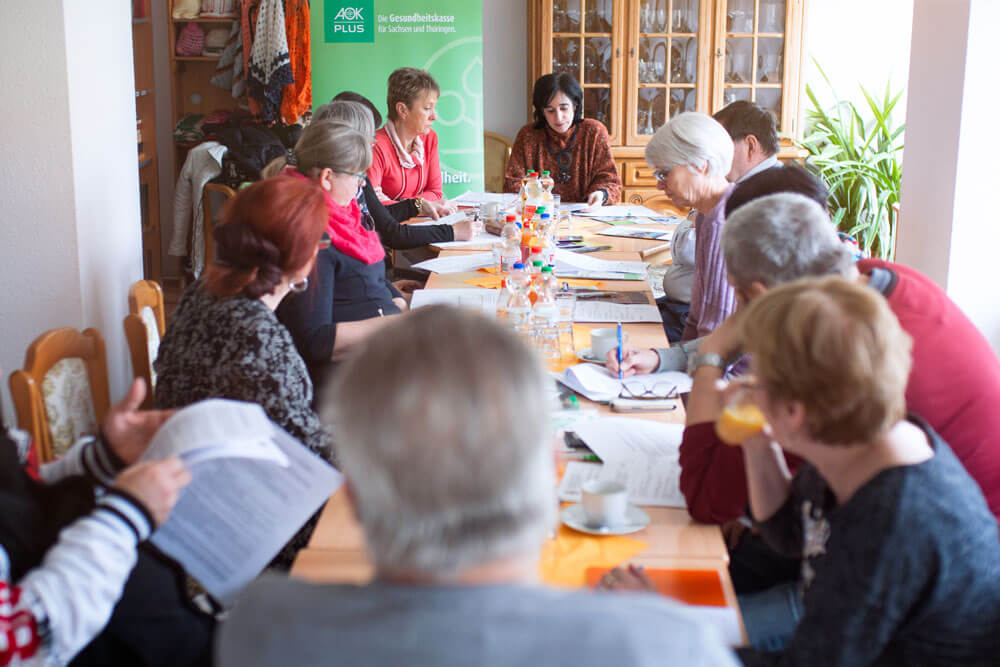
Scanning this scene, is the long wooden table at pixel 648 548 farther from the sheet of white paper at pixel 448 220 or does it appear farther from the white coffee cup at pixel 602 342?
the sheet of white paper at pixel 448 220

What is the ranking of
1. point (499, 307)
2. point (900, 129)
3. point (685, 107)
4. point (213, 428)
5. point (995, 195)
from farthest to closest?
point (685, 107)
point (900, 129)
point (995, 195)
point (499, 307)
point (213, 428)

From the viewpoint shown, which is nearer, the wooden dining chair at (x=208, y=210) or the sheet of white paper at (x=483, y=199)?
the sheet of white paper at (x=483, y=199)

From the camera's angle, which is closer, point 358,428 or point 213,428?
point 358,428

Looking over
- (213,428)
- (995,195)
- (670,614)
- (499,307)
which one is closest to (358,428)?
(670,614)

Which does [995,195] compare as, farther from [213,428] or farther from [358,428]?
[358,428]

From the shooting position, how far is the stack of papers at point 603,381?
7.46 feet

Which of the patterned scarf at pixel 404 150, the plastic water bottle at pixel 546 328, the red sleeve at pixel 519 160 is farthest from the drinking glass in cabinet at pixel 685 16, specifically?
the plastic water bottle at pixel 546 328

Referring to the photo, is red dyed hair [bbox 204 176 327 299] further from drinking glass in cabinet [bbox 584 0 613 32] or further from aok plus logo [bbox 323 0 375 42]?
drinking glass in cabinet [bbox 584 0 613 32]

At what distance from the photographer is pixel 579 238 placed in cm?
429

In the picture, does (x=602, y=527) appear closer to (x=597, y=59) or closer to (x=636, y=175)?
(x=636, y=175)

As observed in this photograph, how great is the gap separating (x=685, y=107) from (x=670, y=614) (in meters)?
5.87

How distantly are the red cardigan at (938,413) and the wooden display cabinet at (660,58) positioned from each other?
4.51m

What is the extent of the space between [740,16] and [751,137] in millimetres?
3000

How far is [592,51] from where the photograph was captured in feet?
20.8
